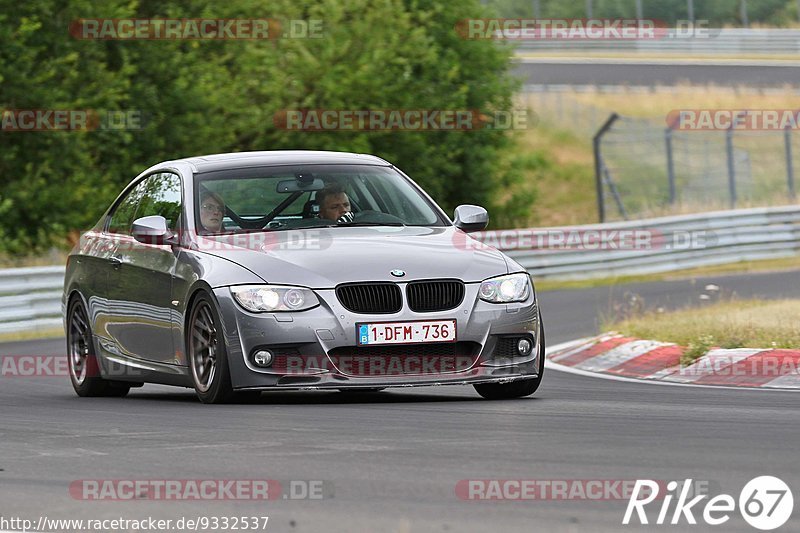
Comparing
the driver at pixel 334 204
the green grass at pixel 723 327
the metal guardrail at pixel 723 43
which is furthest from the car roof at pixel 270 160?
the metal guardrail at pixel 723 43

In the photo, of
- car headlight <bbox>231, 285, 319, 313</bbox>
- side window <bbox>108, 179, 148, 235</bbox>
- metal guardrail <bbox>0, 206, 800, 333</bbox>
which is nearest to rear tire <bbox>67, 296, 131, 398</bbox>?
side window <bbox>108, 179, 148, 235</bbox>

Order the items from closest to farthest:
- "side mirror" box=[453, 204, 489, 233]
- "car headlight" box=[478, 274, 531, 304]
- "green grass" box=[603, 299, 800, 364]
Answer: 1. "car headlight" box=[478, 274, 531, 304]
2. "side mirror" box=[453, 204, 489, 233]
3. "green grass" box=[603, 299, 800, 364]

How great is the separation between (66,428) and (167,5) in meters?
21.1

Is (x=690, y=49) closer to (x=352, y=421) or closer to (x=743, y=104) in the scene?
(x=743, y=104)

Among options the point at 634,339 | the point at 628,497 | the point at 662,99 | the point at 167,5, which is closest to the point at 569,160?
the point at 662,99

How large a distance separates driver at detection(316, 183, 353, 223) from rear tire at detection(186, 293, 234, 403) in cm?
112

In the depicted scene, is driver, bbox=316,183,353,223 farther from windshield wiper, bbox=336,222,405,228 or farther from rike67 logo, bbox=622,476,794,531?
rike67 logo, bbox=622,476,794,531

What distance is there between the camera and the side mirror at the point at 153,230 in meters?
10.6

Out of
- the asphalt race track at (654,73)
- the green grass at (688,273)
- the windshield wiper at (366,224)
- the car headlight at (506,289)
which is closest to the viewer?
the car headlight at (506,289)

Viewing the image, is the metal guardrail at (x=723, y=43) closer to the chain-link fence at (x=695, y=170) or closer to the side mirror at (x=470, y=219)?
the chain-link fence at (x=695, y=170)

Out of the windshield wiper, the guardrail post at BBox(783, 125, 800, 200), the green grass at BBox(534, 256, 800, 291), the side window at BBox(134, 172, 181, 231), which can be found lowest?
the green grass at BBox(534, 256, 800, 291)

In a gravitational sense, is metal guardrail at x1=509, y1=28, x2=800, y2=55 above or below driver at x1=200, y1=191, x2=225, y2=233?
above

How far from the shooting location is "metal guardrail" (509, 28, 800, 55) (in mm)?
56581

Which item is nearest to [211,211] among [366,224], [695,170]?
[366,224]
